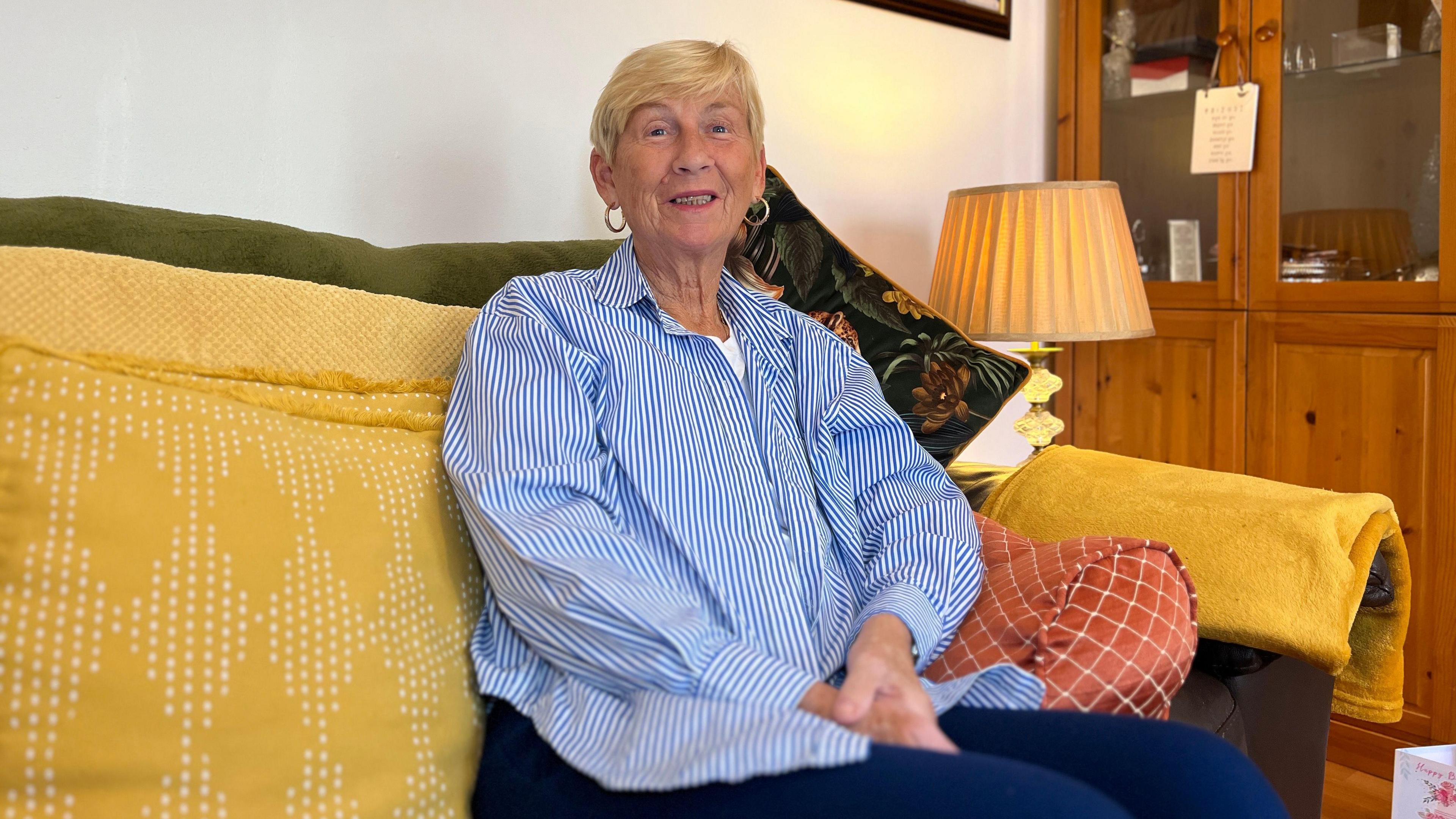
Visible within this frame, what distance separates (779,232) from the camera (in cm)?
159

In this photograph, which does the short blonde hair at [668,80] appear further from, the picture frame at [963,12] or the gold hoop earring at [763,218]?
the picture frame at [963,12]

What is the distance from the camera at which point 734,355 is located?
135 cm

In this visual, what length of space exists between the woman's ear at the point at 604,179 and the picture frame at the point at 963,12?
103cm

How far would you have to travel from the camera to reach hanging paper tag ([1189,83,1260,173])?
2312mm

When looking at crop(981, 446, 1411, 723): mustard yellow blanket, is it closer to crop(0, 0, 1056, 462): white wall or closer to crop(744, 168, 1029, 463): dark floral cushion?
crop(744, 168, 1029, 463): dark floral cushion

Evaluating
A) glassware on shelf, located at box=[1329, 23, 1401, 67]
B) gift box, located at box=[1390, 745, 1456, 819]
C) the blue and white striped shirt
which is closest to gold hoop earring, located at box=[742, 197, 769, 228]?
the blue and white striped shirt

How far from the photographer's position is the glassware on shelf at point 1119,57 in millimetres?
2529

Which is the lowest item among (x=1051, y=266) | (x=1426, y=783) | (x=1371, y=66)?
(x=1426, y=783)

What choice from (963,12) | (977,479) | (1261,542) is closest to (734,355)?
(977,479)

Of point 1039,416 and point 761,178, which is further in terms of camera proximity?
point 1039,416

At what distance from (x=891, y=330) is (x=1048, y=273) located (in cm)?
49

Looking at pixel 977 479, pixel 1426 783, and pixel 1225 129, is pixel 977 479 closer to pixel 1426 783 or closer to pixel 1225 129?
pixel 1426 783

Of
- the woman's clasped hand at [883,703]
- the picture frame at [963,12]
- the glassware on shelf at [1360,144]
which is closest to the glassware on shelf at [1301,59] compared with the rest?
the glassware on shelf at [1360,144]

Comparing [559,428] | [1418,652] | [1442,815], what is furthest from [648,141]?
[1418,652]
